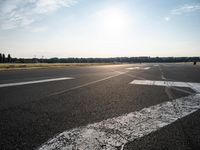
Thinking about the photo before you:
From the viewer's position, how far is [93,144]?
85.0 inches

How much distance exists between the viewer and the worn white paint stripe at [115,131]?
7.04 ft

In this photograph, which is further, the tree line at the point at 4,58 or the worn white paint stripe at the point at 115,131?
the tree line at the point at 4,58

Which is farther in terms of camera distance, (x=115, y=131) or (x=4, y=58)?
(x=4, y=58)

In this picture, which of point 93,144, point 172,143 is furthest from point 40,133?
point 172,143

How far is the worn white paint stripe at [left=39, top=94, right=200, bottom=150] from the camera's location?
214 cm

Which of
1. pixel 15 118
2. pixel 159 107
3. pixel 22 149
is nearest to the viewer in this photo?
pixel 22 149

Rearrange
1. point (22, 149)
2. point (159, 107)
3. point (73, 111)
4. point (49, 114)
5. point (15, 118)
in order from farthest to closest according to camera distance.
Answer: point (159, 107) → point (73, 111) → point (49, 114) → point (15, 118) → point (22, 149)

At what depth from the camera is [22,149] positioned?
2.06 meters

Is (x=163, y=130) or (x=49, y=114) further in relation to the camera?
(x=49, y=114)

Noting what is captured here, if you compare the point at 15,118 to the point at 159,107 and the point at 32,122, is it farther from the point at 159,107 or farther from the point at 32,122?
the point at 159,107

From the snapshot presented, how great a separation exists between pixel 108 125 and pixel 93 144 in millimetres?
706

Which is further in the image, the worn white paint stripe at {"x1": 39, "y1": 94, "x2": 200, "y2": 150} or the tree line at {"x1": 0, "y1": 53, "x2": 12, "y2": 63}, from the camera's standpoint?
the tree line at {"x1": 0, "y1": 53, "x2": 12, "y2": 63}

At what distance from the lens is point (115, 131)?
102 inches

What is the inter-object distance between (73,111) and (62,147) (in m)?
1.59
